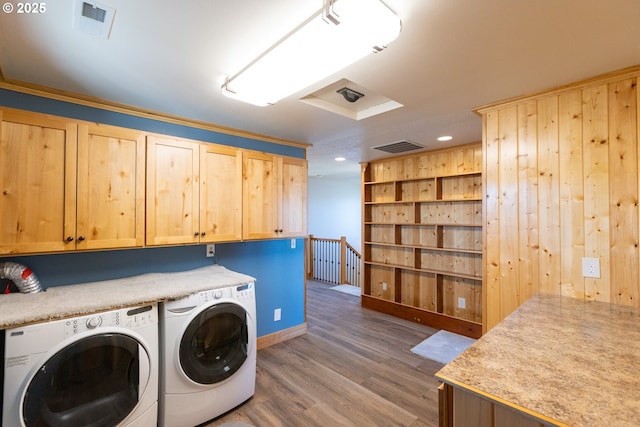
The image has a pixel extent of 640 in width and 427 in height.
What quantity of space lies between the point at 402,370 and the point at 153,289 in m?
2.35

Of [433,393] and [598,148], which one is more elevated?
[598,148]

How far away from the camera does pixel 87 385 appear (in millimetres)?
1646

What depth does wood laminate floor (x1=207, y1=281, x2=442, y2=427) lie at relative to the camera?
7.16 ft

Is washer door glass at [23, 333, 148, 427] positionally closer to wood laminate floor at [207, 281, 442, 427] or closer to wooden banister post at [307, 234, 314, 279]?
wood laminate floor at [207, 281, 442, 427]

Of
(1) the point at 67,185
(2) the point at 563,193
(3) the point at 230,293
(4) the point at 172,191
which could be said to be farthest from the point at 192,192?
(2) the point at 563,193

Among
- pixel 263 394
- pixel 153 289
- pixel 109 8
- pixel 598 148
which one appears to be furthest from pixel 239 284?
pixel 598 148

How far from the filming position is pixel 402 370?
2838mm

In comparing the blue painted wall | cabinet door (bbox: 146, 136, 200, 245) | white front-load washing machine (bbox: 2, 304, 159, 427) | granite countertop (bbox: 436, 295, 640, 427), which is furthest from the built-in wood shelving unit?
white front-load washing machine (bbox: 2, 304, 159, 427)

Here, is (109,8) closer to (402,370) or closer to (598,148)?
(598,148)

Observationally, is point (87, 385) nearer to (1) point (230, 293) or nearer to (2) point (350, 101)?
(1) point (230, 293)

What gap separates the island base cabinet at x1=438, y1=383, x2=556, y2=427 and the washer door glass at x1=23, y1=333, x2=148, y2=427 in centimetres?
174

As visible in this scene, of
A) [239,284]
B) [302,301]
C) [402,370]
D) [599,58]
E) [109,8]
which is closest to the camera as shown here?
[109,8]

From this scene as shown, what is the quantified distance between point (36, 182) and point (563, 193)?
3.44 m

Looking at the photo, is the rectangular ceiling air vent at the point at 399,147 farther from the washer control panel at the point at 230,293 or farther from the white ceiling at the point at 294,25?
the washer control panel at the point at 230,293
